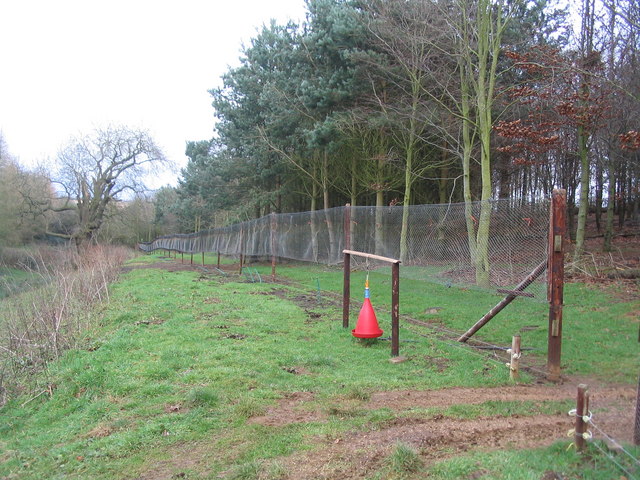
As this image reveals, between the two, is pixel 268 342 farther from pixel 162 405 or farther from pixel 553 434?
pixel 553 434

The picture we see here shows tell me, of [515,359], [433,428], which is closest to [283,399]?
[433,428]

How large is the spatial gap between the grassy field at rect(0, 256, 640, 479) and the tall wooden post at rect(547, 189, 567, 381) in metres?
0.39

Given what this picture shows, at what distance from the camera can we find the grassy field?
336 centimetres

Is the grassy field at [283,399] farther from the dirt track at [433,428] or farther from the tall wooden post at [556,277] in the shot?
the tall wooden post at [556,277]

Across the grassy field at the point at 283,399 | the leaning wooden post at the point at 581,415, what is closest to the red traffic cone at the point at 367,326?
the grassy field at the point at 283,399

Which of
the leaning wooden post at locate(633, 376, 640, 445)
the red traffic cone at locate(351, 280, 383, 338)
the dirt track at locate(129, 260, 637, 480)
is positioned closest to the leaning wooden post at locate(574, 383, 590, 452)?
the dirt track at locate(129, 260, 637, 480)

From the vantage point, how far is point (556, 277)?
206 inches

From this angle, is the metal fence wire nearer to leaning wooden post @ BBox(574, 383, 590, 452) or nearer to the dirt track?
the dirt track

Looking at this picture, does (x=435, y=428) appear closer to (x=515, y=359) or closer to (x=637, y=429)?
(x=637, y=429)

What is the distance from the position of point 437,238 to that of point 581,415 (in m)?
6.05

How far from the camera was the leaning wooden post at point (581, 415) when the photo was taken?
120 inches

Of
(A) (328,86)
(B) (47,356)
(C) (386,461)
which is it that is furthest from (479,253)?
(A) (328,86)

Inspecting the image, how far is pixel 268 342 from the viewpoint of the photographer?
713 cm

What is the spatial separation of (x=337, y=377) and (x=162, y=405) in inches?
77.5
